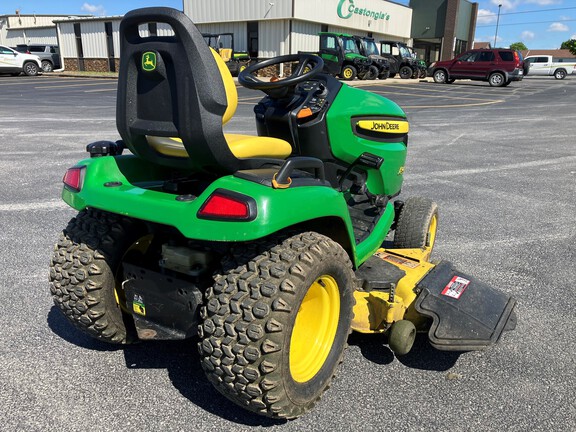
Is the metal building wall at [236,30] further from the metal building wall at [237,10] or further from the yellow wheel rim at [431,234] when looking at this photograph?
the yellow wheel rim at [431,234]

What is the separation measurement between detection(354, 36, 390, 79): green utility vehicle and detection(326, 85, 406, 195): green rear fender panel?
21.8 meters

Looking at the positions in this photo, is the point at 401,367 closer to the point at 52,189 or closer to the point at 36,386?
the point at 36,386

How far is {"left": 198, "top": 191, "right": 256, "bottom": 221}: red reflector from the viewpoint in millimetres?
1755

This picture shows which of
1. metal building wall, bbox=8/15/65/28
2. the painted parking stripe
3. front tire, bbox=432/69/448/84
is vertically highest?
metal building wall, bbox=8/15/65/28

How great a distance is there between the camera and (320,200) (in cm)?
204

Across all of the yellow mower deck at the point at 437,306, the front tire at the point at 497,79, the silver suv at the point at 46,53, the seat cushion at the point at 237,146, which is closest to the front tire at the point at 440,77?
the front tire at the point at 497,79

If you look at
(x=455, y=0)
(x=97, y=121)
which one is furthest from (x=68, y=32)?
(x=455, y=0)

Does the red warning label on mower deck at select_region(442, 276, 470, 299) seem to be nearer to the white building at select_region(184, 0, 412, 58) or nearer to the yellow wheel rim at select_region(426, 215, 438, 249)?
the yellow wheel rim at select_region(426, 215, 438, 249)

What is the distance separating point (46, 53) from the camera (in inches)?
1270

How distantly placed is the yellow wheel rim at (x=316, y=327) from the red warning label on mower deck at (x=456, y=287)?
653 mm

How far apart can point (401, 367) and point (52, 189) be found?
15.0ft

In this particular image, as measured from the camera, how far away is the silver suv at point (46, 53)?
102 ft

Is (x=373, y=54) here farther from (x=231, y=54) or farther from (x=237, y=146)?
(x=237, y=146)

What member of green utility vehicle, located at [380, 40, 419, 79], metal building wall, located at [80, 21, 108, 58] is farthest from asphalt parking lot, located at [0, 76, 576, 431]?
metal building wall, located at [80, 21, 108, 58]
